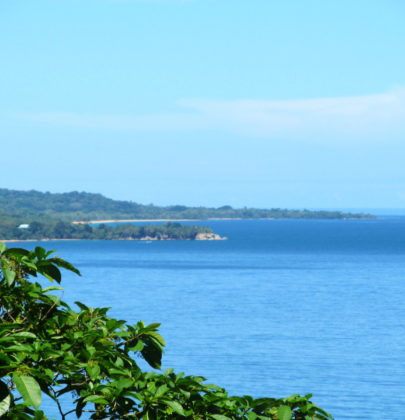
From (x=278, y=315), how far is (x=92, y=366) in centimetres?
5368

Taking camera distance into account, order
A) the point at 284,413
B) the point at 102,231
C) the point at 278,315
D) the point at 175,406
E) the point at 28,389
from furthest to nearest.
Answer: the point at 102,231, the point at 278,315, the point at 284,413, the point at 175,406, the point at 28,389

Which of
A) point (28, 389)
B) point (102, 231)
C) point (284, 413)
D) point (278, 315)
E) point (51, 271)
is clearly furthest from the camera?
point (102, 231)

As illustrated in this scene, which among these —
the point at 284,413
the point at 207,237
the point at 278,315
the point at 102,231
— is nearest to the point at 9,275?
the point at 284,413

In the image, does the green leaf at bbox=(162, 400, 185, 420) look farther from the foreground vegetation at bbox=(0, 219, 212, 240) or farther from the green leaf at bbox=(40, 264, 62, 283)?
the foreground vegetation at bbox=(0, 219, 212, 240)

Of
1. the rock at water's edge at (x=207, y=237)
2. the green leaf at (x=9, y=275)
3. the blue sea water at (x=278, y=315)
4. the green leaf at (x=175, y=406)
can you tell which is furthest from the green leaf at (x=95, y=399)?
the rock at water's edge at (x=207, y=237)

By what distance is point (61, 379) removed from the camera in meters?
3.96

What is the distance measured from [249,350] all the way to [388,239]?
118 m

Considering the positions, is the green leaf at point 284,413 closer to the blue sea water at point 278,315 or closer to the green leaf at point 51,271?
the green leaf at point 51,271

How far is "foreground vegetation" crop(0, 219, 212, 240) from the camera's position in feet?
554

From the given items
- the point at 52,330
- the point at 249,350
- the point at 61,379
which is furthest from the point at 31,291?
the point at 249,350

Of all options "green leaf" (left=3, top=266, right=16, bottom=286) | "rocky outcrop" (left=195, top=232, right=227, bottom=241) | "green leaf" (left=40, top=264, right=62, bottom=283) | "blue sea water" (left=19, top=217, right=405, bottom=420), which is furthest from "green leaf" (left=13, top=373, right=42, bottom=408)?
"rocky outcrop" (left=195, top=232, right=227, bottom=241)

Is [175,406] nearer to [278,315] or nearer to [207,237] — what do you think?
[278,315]

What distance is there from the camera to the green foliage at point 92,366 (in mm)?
3643

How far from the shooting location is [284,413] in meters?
3.83
